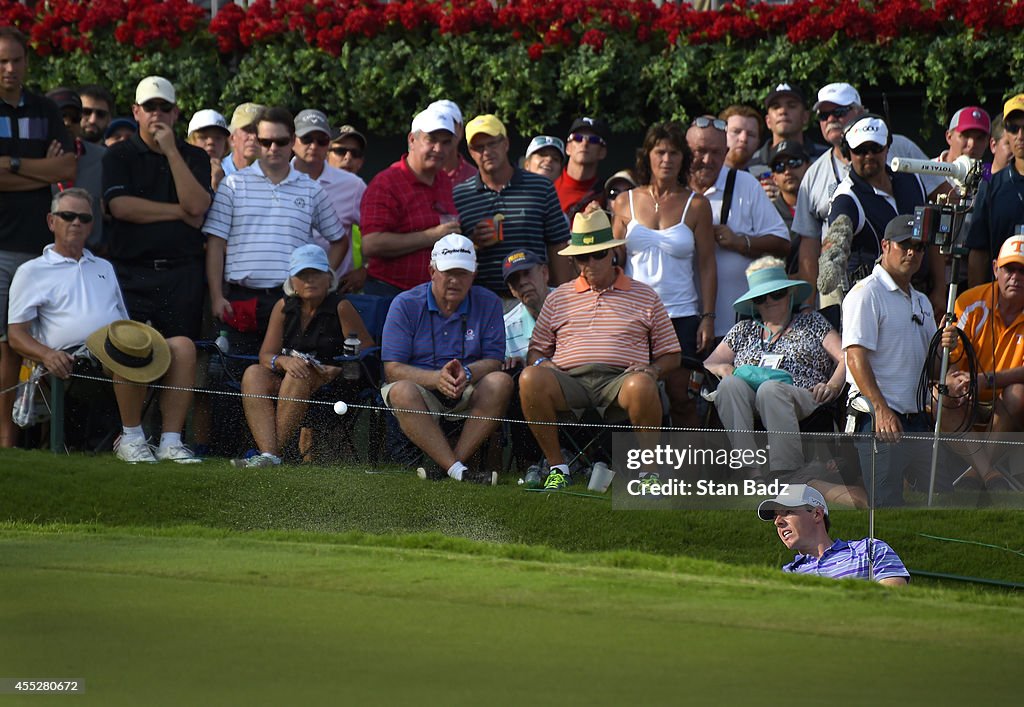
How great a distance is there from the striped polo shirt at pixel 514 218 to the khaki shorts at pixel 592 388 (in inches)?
53.5

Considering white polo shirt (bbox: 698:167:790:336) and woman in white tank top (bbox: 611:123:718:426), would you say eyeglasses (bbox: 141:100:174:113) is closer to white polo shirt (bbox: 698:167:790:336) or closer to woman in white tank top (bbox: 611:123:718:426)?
woman in white tank top (bbox: 611:123:718:426)

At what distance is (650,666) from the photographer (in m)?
4.83

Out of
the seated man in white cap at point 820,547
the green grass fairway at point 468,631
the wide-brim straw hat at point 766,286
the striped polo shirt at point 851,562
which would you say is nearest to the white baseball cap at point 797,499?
the seated man in white cap at point 820,547

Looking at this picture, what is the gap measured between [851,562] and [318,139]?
5.35 m

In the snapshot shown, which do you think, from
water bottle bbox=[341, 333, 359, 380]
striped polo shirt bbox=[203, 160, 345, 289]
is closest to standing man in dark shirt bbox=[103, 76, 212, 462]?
striped polo shirt bbox=[203, 160, 345, 289]

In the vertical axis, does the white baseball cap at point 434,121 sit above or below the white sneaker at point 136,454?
above

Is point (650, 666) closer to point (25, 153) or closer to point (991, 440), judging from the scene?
point (991, 440)

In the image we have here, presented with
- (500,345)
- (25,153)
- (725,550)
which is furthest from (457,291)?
(25,153)

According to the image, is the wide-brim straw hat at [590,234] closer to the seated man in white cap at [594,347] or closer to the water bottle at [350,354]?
the seated man in white cap at [594,347]

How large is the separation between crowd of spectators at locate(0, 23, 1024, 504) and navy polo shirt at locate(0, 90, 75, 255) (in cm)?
1

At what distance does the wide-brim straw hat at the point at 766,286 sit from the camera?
28.7 ft

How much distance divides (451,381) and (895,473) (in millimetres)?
2409

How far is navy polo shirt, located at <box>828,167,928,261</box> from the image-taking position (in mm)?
9305

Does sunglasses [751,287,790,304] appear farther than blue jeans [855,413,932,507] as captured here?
Yes
